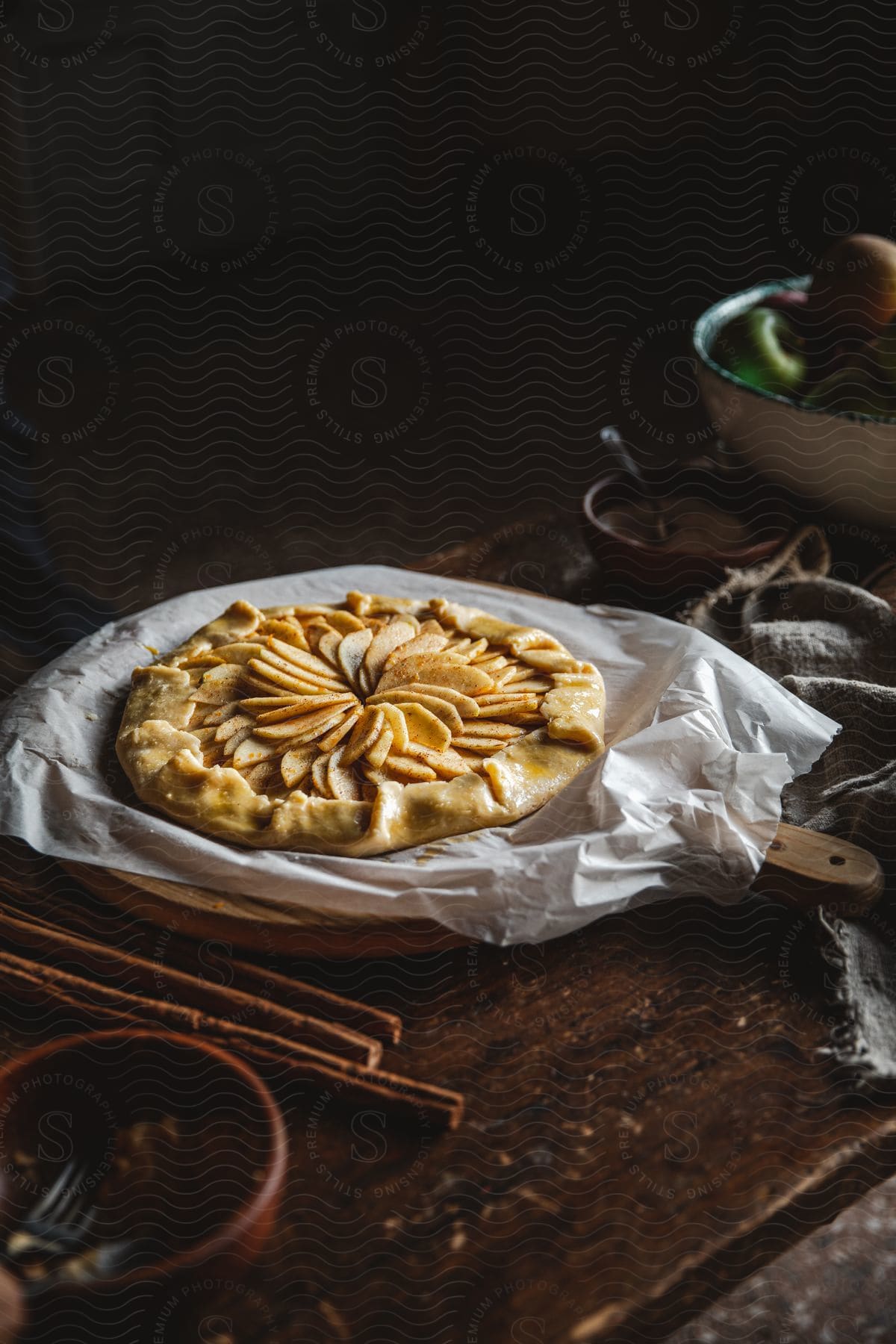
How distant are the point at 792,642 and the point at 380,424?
2566 mm

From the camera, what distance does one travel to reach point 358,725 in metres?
1.92

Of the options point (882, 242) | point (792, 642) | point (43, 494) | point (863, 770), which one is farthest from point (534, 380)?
point (863, 770)

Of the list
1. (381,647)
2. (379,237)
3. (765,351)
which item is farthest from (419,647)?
(379,237)

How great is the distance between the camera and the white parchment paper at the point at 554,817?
5.23 feet

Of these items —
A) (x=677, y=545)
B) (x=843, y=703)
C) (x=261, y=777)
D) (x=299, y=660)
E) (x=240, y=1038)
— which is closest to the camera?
(x=240, y=1038)

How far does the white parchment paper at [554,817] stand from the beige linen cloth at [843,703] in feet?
0.24

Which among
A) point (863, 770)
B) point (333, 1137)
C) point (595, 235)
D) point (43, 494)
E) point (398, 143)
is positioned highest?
point (398, 143)

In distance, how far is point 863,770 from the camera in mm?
1909

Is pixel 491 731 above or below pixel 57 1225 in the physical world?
above

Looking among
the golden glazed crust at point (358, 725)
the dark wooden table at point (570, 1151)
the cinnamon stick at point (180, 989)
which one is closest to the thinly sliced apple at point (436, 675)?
the golden glazed crust at point (358, 725)

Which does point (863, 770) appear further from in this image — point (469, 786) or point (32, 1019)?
point (32, 1019)

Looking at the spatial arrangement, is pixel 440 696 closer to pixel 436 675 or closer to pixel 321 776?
pixel 436 675

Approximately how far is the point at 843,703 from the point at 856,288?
963 mm

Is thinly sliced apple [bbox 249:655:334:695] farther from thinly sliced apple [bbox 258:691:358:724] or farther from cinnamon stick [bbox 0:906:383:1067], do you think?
cinnamon stick [bbox 0:906:383:1067]
